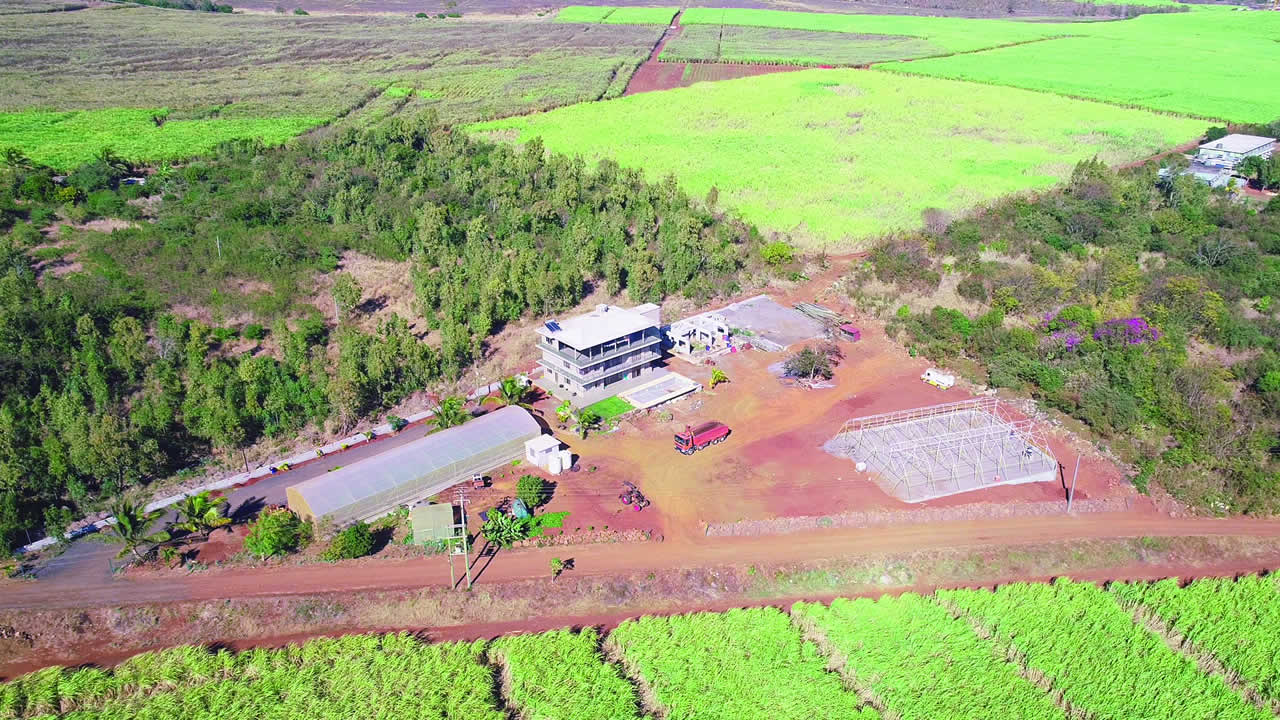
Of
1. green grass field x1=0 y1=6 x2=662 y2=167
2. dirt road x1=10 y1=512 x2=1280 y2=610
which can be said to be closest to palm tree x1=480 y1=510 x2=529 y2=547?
dirt road x1=10 y1=512 x2=1280 y2=610

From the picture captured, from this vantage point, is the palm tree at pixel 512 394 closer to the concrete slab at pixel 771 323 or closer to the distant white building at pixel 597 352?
the distant white building at pixel 597 352

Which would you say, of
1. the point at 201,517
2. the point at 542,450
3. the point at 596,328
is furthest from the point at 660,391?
the point at 201,517

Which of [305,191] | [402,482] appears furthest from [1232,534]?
[305,191]

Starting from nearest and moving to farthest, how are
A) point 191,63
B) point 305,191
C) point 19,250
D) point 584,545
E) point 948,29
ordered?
point 584,545
point 19,250
point 305,191
point 191,63
point 948,29

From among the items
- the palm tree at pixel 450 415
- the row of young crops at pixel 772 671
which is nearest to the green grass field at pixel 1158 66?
the row of young crops at pixel 772 671

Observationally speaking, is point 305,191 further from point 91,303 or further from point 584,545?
point 584,545

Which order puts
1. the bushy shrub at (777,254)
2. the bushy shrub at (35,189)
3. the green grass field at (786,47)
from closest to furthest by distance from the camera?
the bushy shrub at (777,254) → the bushy shrub at (35,189) → the green grass field at (786,47)
